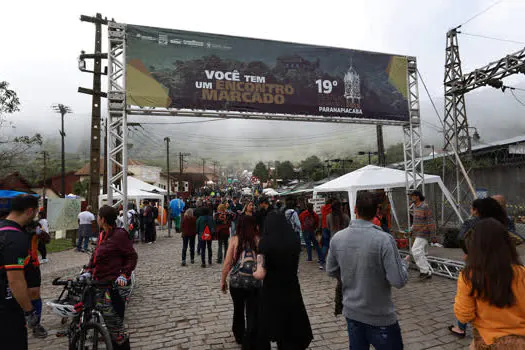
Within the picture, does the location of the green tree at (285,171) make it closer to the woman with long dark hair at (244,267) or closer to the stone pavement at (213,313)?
the stone pavement at (213,313)

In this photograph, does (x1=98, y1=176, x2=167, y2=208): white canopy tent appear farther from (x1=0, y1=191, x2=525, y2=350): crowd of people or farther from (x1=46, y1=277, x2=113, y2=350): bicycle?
(x1=0, y1=191, x2=525, y2=350): crowd of people

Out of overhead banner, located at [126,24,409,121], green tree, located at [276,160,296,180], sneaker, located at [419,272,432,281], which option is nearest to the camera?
sneaker, located at [419,272,432,281]

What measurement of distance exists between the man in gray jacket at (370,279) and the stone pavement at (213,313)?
1733mm

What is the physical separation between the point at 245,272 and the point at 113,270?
5.17ft

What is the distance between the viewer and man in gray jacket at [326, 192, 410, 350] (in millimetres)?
2258

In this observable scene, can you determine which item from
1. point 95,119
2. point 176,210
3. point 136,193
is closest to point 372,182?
point 95,119

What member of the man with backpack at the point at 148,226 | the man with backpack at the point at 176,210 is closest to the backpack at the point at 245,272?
the man with backpack at the point at 148,226

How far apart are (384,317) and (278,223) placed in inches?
46.8

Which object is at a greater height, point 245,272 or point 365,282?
point 365,282

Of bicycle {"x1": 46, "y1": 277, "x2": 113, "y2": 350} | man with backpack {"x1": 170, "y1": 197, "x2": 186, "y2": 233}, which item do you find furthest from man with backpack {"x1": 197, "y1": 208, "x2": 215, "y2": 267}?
man with backpack {"x1": 170, "y1": 197, "x2": 186, "y2": 233}

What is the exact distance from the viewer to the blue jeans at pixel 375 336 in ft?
7.39

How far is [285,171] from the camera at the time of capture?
7119 centimetres

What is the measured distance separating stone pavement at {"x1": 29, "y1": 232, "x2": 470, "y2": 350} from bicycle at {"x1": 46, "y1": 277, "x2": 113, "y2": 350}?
0.93 m

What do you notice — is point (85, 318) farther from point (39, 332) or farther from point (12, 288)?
point (39, 332)
